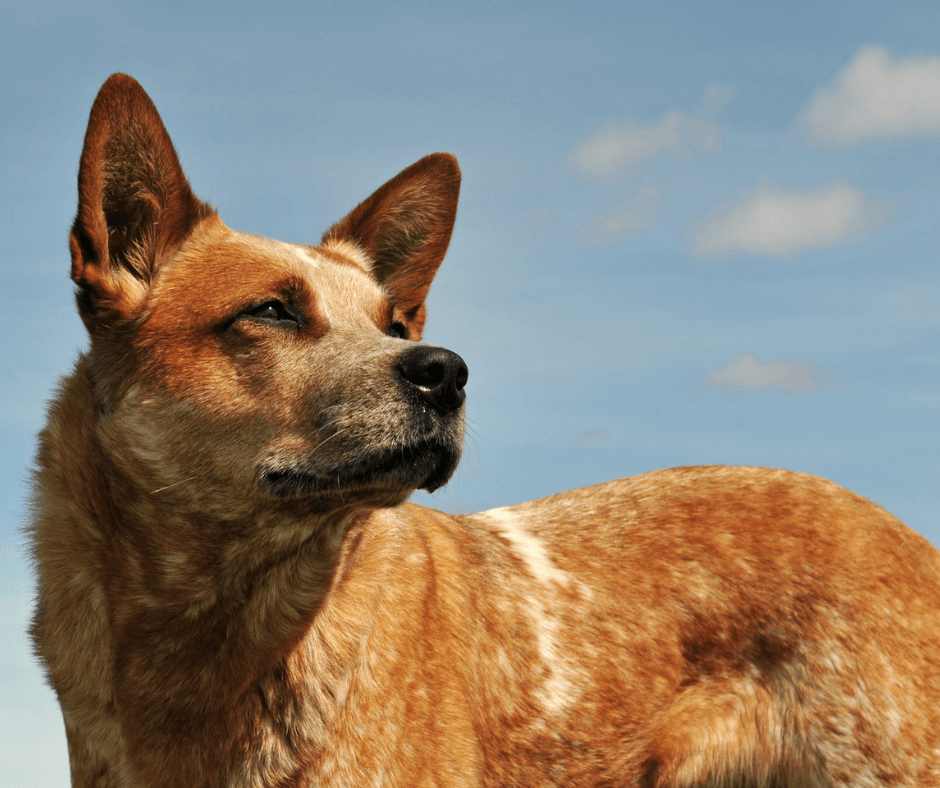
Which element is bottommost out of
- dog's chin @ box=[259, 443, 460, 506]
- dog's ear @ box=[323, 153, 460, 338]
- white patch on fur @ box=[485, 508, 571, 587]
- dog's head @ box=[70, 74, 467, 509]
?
white patch on fur @ box=[485, 508, 571, 587]

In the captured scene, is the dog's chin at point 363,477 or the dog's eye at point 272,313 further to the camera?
the dog's eye at point 272,313

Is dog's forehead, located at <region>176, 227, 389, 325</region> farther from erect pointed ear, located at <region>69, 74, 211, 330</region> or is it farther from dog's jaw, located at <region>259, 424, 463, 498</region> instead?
dog's jaw, located at <region>259, 424, 463, 498</region>

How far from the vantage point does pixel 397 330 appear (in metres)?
4.73


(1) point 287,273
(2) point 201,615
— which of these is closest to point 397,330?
(1) point 287,273

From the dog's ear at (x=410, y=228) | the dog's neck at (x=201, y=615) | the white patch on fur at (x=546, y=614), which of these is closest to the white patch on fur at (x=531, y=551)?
the white patch on fur at (x=546, y=614)

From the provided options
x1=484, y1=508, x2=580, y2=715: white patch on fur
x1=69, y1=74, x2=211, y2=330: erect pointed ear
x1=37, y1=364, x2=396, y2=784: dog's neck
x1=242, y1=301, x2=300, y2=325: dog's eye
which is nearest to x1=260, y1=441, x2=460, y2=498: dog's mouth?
x1=37, y1=364, x2=396, y2=784: dog's neck

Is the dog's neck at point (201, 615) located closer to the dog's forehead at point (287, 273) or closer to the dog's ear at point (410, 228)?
the dog's forehead at point (287, 273)

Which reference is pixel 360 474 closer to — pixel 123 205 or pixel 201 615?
pixel 201 615

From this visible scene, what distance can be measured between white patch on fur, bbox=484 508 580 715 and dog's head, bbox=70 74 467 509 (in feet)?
4.25

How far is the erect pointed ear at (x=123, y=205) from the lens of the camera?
12.8ft

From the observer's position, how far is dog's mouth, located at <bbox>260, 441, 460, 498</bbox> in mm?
3582

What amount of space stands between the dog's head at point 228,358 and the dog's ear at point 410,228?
22.2 inches

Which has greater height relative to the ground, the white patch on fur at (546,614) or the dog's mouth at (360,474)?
the dog's mouth at (360,474)

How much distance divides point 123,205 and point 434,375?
1585 millimetres
